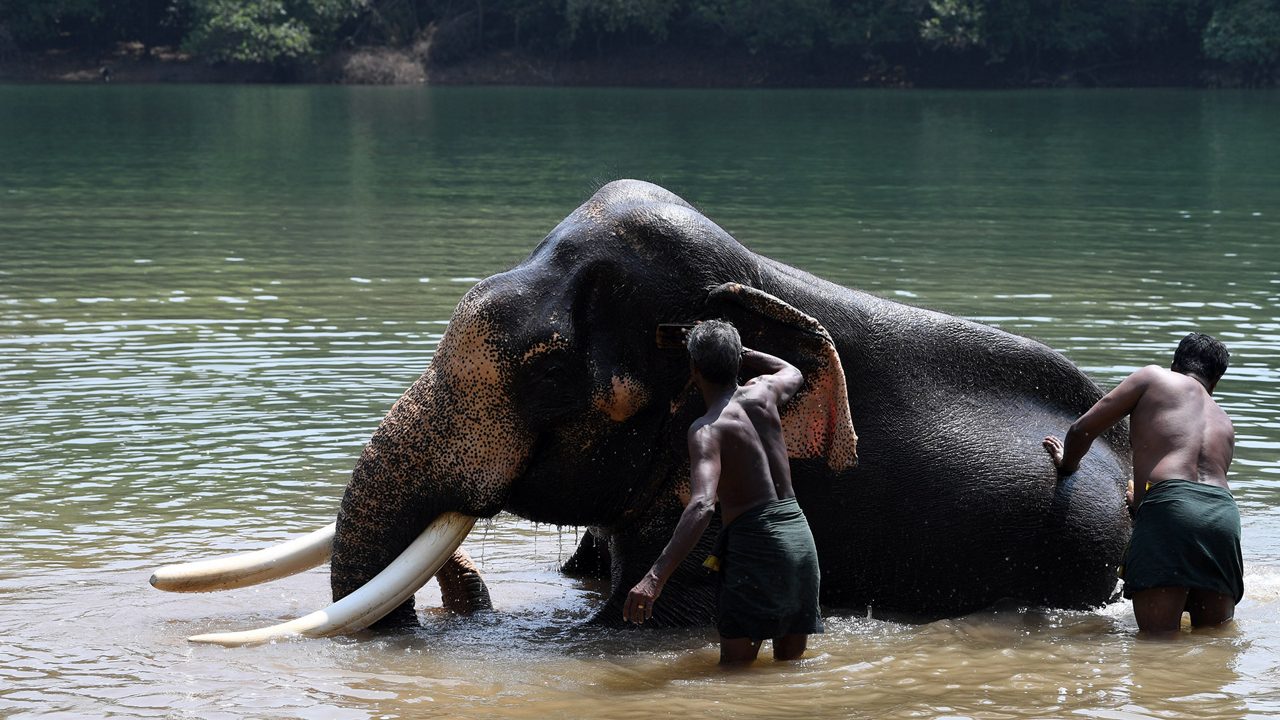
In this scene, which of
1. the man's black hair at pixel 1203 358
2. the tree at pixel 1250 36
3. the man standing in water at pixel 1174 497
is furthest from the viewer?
the tree at pixel 1250 36

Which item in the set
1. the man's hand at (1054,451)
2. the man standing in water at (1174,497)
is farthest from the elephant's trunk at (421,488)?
the man standing in water at (1174,497)

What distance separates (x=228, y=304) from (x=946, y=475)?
997 centimetres

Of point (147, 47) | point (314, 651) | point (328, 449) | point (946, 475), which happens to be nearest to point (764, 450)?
point (946, 475)

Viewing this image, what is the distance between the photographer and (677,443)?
6.68m

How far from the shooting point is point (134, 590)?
7660 mm

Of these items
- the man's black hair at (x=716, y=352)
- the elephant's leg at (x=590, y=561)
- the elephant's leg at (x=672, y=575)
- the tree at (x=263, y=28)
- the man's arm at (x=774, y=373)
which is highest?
the tree at (x=263, y=28)

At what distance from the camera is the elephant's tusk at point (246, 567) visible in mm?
6621

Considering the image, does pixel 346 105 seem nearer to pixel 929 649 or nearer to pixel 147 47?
pixel 147 47

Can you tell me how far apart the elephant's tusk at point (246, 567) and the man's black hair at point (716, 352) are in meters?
1.64

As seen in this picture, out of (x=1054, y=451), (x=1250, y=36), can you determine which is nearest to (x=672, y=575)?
(x=1054, y=451)

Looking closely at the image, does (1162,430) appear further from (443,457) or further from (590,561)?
(443,457)

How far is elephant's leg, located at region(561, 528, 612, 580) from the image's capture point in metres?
8.01

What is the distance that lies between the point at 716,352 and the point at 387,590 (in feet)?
4.82

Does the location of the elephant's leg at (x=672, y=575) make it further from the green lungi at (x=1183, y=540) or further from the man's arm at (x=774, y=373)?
the green lungi at (x=1183, y=540)
